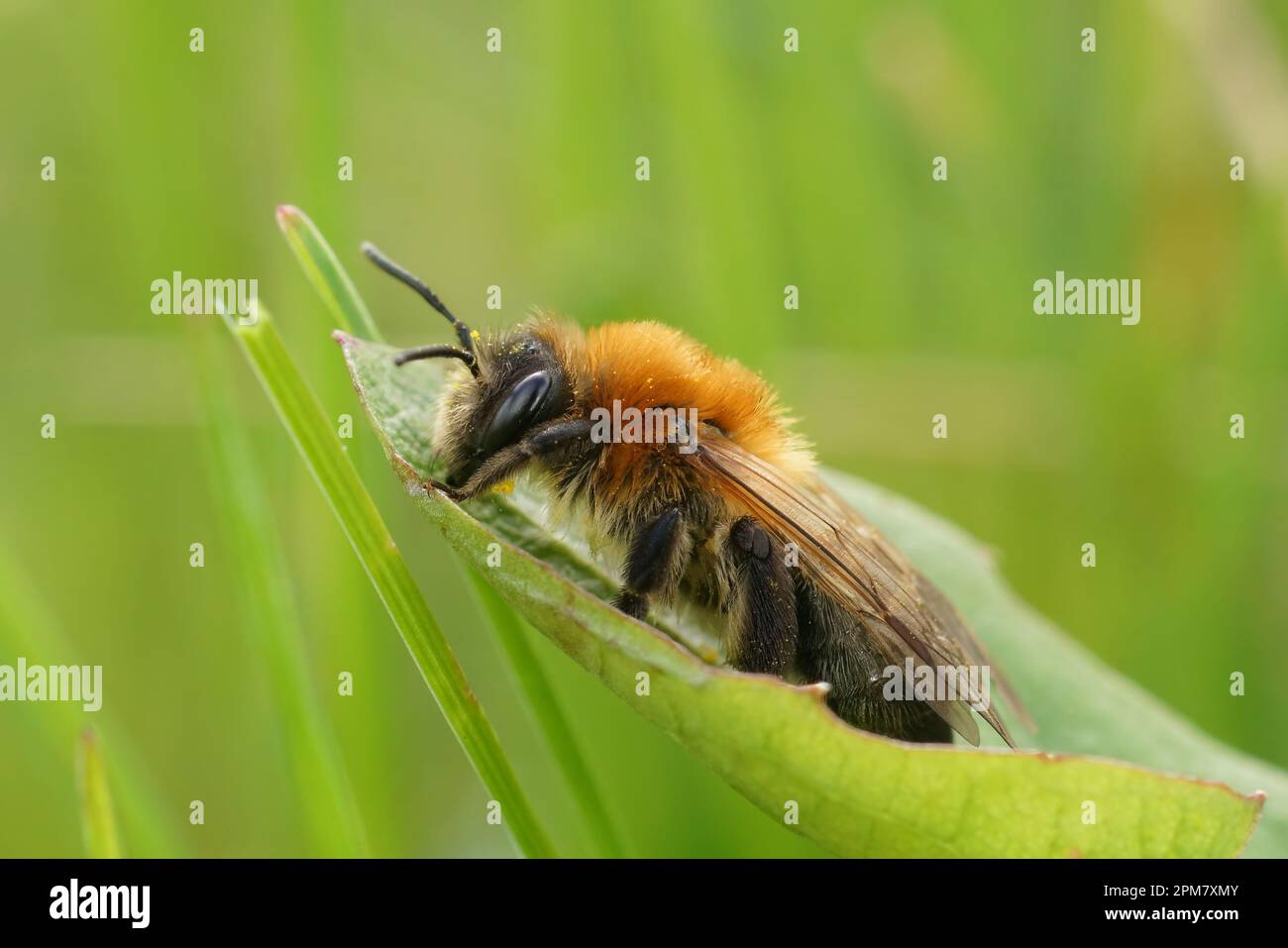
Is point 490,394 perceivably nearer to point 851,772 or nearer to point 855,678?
point 855,678

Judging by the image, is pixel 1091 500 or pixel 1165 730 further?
pixel 1091 500

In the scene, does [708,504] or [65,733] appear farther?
[65,733]

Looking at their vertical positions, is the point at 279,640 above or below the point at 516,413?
below

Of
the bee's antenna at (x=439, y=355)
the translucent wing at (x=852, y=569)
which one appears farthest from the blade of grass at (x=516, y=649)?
the translucent wing at (x=852, y=569)

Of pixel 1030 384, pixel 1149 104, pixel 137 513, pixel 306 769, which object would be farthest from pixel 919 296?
pixel 306 769

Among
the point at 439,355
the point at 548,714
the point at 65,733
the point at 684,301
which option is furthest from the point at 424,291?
the point at 684,301

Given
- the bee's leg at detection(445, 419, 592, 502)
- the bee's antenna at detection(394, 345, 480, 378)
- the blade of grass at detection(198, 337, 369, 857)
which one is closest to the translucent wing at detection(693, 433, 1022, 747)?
the bee's leg at detection(445, 419, 592, 502)

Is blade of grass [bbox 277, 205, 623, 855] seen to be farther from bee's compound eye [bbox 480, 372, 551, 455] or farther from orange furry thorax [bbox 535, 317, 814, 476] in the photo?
orange furry thorax [bbox 535, 317, 814, 476]
